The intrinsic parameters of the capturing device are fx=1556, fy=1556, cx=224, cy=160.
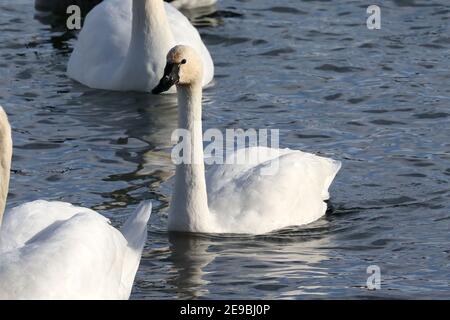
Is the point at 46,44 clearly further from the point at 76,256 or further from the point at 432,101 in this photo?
the point at 76,256

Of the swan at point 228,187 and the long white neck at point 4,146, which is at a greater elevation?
the long white neck at point 4,146

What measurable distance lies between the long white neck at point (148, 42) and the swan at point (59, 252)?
528cm

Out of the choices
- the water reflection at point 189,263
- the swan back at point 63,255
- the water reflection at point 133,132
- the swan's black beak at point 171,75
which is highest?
the swan's black beak at point 171,75

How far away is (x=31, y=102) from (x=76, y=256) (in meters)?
5.79

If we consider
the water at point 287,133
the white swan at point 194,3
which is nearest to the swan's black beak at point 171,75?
the water at point 287,133

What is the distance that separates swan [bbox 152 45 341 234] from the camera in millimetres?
11344

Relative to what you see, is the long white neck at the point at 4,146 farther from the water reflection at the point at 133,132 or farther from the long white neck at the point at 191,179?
the water reflection at the point at 133,132

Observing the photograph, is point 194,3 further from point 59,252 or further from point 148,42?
point 59,252

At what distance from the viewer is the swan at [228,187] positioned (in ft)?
37.2

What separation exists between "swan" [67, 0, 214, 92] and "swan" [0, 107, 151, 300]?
529 cm

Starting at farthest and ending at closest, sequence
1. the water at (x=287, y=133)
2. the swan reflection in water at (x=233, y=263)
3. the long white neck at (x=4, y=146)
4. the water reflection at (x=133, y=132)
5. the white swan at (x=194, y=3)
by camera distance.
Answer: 1. the white swan at (x=194, y=3)
2. the water reflection at (x=133, y=132)
3. the water at (x=287, y=133)
4. the swan reflection in water at (x=233, y=263)
5. the long white neck at (x=4, y=146)

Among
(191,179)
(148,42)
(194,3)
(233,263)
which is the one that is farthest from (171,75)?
(194,3)

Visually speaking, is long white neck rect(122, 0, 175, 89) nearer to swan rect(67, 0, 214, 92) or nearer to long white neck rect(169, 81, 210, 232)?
swan rect(67, 0, 214, 92)

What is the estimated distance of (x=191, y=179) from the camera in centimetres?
1134
